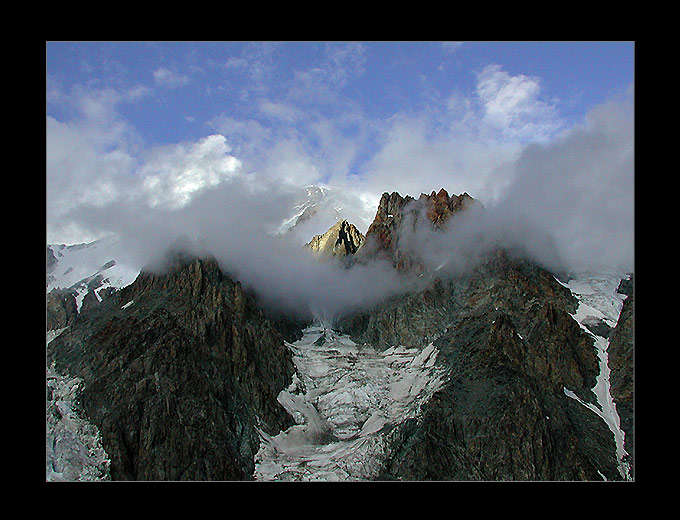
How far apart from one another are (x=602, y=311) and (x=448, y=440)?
52.0 metres

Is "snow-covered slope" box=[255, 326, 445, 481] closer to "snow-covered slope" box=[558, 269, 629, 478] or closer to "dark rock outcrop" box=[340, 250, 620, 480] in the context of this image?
"dark rock outcrop" box=[340, 250, 620, 480]

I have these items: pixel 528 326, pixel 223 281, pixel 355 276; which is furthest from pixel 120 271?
pixel 528 326

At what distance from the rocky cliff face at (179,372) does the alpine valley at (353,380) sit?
260mm

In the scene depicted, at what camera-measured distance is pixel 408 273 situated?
13225 centimetres

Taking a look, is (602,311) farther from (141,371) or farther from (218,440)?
(141,371)

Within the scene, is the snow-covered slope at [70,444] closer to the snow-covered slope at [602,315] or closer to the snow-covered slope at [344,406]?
the snow-covered slope at [344,406]

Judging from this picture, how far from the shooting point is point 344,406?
95375 mm

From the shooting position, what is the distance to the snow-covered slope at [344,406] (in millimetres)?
71250

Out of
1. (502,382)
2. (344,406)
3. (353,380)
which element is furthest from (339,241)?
(502,382)

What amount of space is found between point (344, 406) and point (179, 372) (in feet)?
117

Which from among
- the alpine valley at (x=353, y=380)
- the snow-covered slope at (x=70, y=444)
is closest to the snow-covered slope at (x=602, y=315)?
Answer: the alpine valley at (x=353, y=380)

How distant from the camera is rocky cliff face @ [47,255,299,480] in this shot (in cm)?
6450

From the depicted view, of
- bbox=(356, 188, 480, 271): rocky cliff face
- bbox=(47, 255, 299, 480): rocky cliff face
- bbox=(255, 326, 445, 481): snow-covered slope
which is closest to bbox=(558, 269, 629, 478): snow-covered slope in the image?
bbox=(255, 326, 445, 481): snow-covered slope

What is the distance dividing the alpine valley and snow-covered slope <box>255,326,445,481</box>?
40 cm
